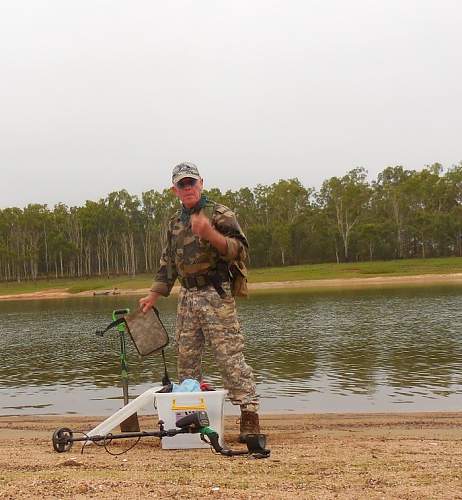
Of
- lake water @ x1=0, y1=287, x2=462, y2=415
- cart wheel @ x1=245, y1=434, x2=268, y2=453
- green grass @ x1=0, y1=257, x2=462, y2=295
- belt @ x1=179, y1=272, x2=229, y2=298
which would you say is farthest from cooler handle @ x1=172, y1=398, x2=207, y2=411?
green grass @ x1=0, y1=257, x2=462, y2=295

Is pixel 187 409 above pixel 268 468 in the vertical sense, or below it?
above

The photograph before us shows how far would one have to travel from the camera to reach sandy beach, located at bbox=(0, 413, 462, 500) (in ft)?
13.2

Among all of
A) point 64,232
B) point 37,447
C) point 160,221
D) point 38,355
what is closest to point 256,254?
point 160,221

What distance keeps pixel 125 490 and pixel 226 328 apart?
84.6 inches

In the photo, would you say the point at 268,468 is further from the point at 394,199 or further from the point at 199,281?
the point at 394,199

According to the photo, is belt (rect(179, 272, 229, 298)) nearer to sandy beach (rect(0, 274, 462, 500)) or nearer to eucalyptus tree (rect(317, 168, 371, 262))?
sandy beach (rect(0, 274, 462, 500))

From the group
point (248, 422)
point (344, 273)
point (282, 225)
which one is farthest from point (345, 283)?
point (248, 422)

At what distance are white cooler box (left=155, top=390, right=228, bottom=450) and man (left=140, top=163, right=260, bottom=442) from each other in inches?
10.8

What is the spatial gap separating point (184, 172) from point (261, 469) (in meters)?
2.74

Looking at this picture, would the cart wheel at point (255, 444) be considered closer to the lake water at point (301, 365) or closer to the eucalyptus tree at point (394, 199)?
the lake water at point (301, 365)

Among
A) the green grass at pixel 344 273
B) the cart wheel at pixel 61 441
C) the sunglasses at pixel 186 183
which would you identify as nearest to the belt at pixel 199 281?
the sunglasses at pixel 186 183

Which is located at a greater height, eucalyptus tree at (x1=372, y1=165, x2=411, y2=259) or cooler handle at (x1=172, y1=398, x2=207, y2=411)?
eucalyptus tree at (x1=372, y1=165, x2=411, y2=259)

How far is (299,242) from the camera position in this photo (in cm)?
10700

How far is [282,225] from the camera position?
10419 cm
